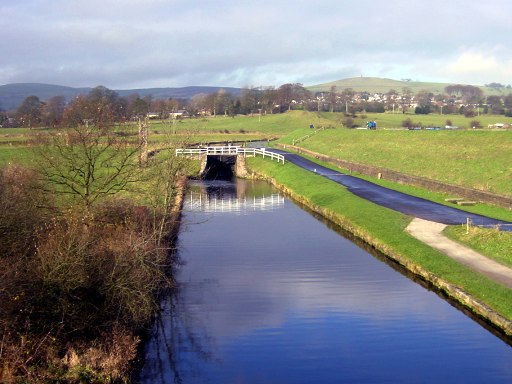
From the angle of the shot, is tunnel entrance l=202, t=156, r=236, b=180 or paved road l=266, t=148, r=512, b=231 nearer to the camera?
paved road l=266, t=148, r=512, b=231

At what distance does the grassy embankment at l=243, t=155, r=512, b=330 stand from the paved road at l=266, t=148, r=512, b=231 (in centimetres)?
137

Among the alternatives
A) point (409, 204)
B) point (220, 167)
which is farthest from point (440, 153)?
point (220, 167)

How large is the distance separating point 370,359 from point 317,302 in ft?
18.6

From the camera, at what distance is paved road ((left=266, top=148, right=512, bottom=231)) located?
Answer: 122ft

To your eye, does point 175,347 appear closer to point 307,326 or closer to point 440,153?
point 307,326

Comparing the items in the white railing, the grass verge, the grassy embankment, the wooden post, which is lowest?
the grassy embankment

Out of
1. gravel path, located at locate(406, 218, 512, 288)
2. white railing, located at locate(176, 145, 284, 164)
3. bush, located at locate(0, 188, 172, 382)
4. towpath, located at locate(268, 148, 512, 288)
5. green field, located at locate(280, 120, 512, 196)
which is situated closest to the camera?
bush, located at locate(0, 188, 172, 382)

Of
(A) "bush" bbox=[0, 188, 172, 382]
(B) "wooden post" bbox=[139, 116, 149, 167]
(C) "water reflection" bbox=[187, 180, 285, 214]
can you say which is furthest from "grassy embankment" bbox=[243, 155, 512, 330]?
(B) "wooden post" bbox=[139, 116, 149, 167]

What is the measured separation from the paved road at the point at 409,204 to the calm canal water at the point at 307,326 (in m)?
6.90

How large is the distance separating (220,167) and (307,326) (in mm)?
62282

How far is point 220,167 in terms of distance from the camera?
8394cm

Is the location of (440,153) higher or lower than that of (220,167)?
higher

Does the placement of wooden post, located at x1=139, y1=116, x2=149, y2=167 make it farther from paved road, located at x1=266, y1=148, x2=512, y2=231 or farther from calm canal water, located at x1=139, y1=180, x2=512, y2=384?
paved road, located at x1=266, y1=148, x2=512, y2=231

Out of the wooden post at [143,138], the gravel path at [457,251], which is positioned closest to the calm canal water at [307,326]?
the gravel path at [457,251]
